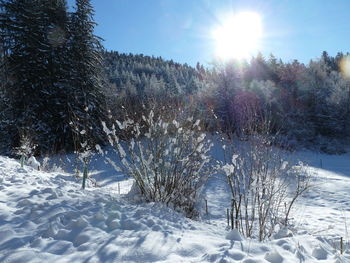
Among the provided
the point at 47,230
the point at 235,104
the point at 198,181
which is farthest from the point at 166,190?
the point at 235,104

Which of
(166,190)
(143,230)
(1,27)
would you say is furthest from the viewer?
(1,27)

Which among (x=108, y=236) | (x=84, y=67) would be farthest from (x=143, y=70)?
(x=108, y=236)

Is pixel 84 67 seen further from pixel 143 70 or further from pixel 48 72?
pixel 143 70

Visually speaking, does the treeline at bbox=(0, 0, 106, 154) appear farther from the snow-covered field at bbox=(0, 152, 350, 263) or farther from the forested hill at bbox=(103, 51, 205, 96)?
the forested hill at bbox=(103, 51, 205, 96)

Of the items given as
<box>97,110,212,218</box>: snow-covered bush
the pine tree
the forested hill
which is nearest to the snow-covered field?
<box>97,110,212,218</box>: snow-covered bush

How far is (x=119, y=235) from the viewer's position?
Result: 2650 millimetres

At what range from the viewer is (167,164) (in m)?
4.71

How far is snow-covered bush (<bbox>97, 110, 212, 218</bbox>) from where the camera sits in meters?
4.64

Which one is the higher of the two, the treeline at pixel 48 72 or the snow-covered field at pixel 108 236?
the treeline at pixel 48 72

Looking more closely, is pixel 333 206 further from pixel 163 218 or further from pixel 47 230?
pixel 47 230

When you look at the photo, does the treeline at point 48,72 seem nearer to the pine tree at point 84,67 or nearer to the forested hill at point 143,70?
the pine tree at point 84,67

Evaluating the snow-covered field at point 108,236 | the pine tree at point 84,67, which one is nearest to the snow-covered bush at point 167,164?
the snow-covered field at point 108,236

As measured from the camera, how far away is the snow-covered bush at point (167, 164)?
4.64 m

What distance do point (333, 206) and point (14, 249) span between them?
29.7 feet
